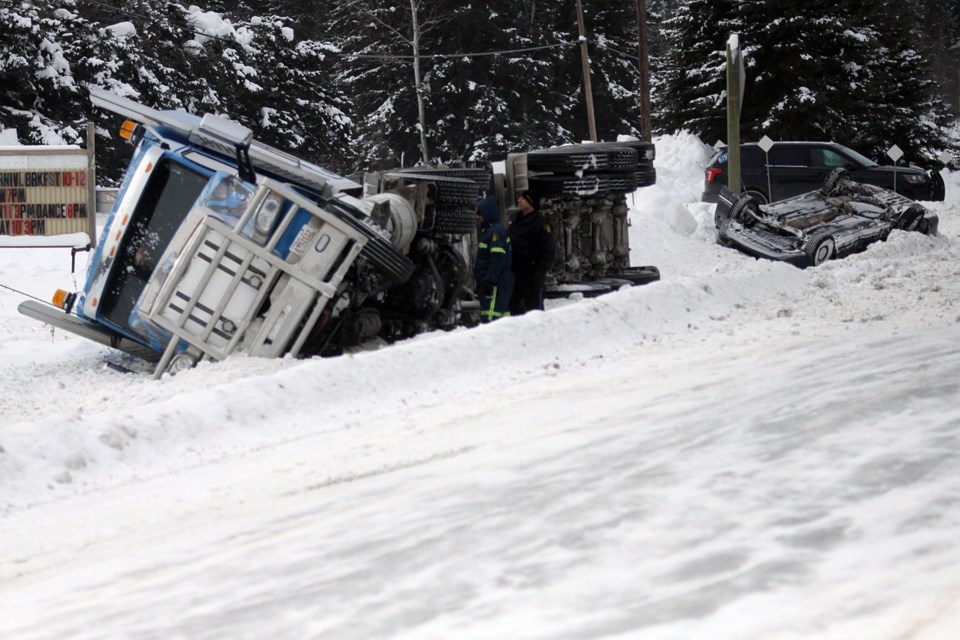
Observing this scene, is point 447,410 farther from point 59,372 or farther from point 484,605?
point 59,372

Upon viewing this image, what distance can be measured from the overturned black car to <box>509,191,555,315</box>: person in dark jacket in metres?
5.12

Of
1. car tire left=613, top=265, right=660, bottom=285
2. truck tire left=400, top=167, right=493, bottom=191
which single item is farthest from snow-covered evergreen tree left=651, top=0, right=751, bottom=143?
truck tire left=400, top=167, right=493, bottom=191

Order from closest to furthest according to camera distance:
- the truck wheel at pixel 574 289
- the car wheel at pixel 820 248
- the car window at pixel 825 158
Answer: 1. the truck wheel at pixel 574 289
2. the car wheel at pixel 820 248
3. the car window at pixel 825 158

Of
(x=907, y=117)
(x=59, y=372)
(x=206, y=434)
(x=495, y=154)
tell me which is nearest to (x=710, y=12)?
(x=907, y=117)

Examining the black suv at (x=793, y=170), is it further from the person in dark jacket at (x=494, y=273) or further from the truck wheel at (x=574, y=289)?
the person in dark jacket at (x=494, y=273)

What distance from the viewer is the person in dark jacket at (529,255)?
40.6 feet

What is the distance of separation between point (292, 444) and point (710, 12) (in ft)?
108

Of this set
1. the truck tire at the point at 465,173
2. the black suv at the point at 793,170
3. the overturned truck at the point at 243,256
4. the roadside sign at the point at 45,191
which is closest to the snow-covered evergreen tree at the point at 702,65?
the black suv at the point at 793,170

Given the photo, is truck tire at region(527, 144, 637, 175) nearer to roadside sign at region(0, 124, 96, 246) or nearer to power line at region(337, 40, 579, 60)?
roadside sign at region(0, 124, 96, 246)

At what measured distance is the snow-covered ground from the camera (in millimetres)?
3783

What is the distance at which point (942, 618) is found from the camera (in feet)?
11.2

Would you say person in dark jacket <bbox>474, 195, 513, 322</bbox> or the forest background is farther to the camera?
the forest background

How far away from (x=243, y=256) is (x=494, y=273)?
3281mm

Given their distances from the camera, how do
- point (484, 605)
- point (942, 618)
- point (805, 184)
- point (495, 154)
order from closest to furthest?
point (942, 618)
point (484, 605)
point (805, 184)
point (495, 154)
